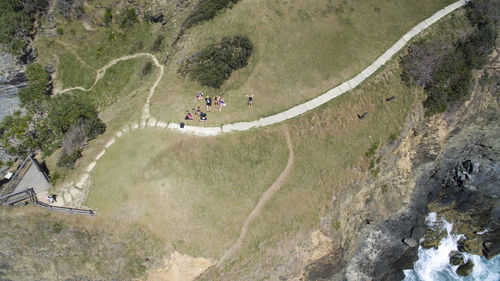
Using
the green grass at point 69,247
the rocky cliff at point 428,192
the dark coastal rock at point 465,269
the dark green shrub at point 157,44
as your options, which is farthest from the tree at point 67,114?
the dark coastal rock at point 465,269

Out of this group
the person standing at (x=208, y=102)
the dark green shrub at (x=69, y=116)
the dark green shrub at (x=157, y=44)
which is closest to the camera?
the dark green shrub at (x=69, y=116)

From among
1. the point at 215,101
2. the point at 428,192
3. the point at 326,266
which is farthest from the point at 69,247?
the point at 428,192

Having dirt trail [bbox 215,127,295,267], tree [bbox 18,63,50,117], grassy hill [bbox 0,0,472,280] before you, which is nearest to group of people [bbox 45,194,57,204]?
grassy hill [bbox 0,0,472,280]

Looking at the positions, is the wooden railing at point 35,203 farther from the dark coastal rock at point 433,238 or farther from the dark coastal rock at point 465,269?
the dark coastal rock at point 465,269

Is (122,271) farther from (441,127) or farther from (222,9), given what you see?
(441,127)

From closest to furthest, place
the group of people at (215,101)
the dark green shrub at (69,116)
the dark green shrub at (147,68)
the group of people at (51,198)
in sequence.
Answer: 1. the group of people at (51,198)
2. the dark green shrub at (69,116)
3. the group of people at (215,101)
4. the dark green shrub at (147,68)

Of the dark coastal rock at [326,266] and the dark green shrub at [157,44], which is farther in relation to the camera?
the dark green shrub at [157,44]

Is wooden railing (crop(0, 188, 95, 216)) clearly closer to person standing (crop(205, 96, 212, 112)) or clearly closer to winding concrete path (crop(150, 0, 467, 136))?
winding concrete path (crop(150, 0, 467, 136))

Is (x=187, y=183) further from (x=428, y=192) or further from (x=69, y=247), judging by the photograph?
(x=428, y=192)
